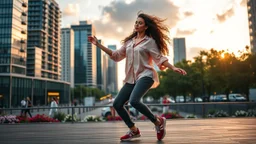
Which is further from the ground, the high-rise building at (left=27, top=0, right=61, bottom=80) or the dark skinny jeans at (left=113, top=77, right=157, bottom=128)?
the high-rise building at (left=27, top=0, right=61, bottom=80)

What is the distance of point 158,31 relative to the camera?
4773mm

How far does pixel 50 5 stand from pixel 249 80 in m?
96.6

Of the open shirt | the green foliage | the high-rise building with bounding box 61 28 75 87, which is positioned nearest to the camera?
the open shirt

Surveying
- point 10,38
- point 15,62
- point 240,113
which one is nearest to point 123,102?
point 240,113

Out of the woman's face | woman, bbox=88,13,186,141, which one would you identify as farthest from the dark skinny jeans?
the woman's face

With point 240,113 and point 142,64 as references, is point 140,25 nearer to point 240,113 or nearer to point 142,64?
point 142,64

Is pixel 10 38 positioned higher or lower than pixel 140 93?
higher

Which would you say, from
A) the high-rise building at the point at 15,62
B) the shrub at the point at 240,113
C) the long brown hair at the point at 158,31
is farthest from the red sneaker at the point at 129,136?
the high-rise building at the point at 15,62

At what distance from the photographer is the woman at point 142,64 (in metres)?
4.41

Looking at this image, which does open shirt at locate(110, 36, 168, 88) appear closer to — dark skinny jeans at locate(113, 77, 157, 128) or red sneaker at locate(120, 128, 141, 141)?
dark skinny jeans at locate(113, 77, 157, 128)

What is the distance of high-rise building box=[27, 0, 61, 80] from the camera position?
93625mm

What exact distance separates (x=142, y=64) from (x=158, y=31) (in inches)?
29.3

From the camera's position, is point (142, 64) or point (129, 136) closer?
point (129, 136)

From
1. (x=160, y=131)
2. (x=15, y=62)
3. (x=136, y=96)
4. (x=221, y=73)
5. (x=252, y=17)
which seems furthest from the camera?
(x=252, y=17)
